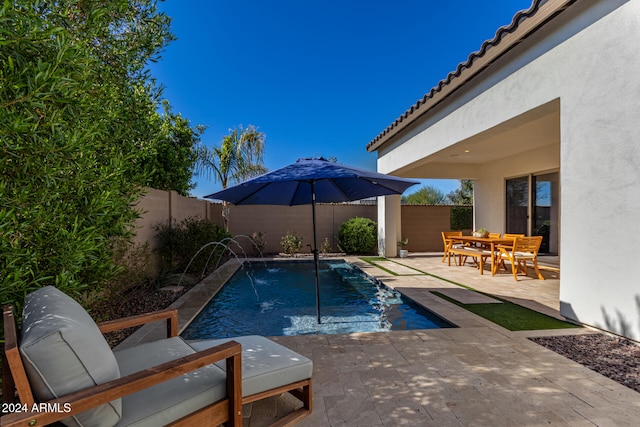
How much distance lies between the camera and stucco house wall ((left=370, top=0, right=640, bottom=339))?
387cm

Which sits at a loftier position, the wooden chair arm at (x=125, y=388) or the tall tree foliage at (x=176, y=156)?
the tall tree foliage at (x=176, y=156)

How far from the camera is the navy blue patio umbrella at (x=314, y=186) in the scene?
14.1 ft

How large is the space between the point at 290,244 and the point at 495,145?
8421mm

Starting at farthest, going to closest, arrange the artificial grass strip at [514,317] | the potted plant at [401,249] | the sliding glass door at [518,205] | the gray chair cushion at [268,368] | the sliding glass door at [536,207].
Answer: the potted plant at [401,249], the sliding glass door at [518,205], the sliding glass door at [536,207], the artificial grass strip at [514,317], the gray chair cushion at [268,368]

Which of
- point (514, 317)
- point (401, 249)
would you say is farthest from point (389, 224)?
point (514, 317)

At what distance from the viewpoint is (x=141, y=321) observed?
2.62 metres

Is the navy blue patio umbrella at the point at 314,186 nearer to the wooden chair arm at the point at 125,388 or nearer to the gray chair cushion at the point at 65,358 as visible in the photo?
the wooden chair arm at the point at 125,388

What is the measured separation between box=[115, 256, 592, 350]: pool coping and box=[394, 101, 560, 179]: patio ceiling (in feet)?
11.0

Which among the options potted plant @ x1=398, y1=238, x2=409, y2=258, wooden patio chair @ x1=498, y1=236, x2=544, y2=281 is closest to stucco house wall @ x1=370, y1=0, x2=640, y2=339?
wooden patio chair @ x1=498, y1=236, x2=544, y2=281

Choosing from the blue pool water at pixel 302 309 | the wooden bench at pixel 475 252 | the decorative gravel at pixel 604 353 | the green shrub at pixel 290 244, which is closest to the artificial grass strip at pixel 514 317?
the decorative gravel at pixel 604 353

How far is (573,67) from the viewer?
14.6 feet

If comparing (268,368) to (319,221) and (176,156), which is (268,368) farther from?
(319,221)

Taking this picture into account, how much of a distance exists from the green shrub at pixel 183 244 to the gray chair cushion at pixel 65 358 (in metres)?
6.71

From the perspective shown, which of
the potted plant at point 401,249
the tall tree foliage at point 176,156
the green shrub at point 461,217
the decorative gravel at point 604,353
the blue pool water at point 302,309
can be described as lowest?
the blue pool water at point 302,309
